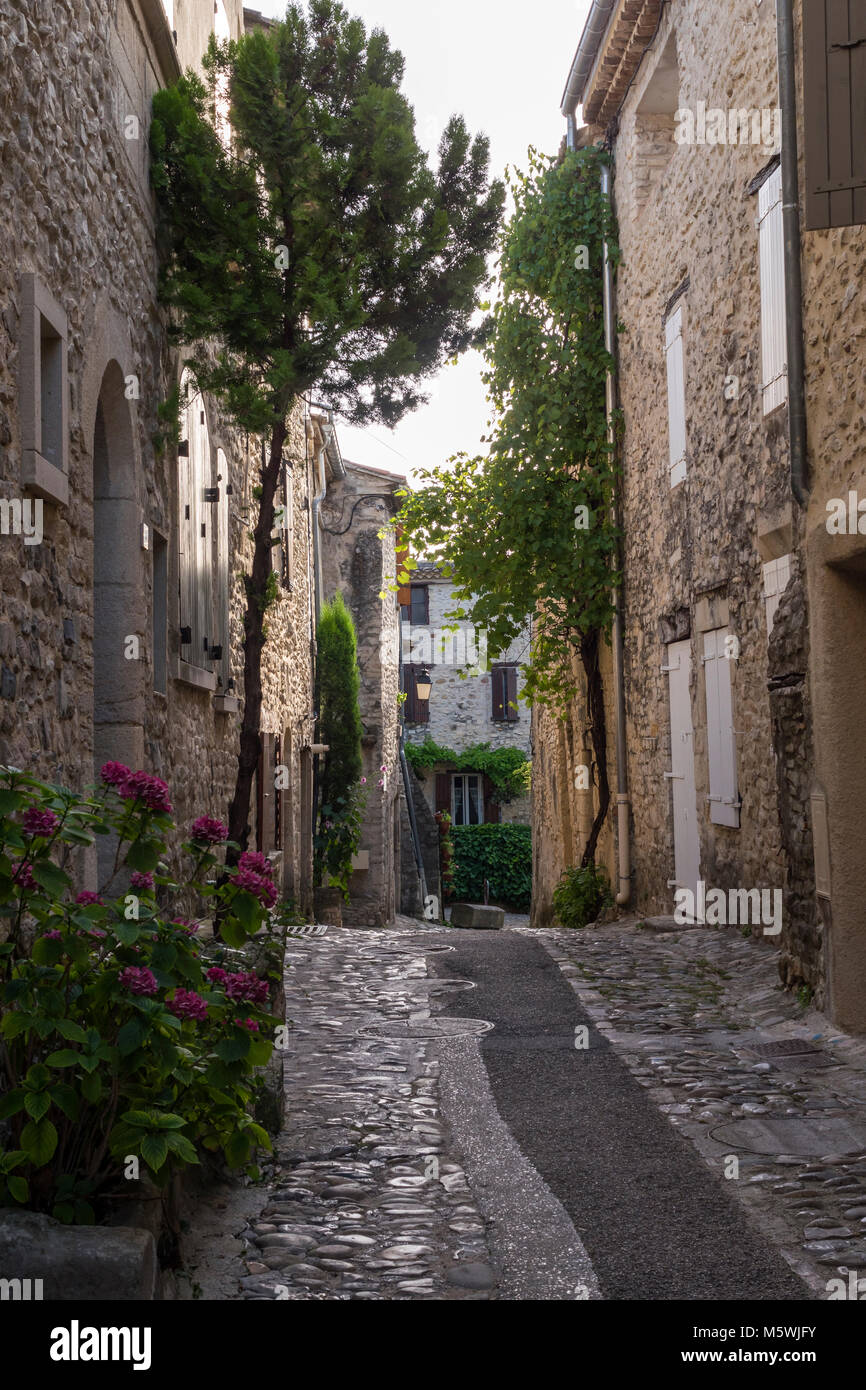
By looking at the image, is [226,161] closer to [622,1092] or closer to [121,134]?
[121,134]

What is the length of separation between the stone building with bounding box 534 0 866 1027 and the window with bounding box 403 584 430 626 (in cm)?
1815

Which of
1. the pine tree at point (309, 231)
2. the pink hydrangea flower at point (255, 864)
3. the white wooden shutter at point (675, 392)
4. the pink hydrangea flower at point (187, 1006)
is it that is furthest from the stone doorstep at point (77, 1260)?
the white wooden shutter at point (675, 392)

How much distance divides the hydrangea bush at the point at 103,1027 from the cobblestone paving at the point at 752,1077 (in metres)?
1.47

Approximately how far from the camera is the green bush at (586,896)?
40.4 ft

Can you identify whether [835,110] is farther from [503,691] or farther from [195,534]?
[503,691]

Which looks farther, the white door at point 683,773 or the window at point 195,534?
the white door at point 683,773

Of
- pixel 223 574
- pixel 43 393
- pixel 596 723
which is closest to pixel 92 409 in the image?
pixel 43 393

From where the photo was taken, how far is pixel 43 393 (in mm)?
4684

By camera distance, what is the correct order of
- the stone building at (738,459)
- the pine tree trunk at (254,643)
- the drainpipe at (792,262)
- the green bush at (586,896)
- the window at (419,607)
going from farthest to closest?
1. the window at (419,607)
2. the green bush at (586,896)
3. the pine tree trunk at (254,643)
4. the drainpipe at (792,262)
5. the stone building at (738,459)

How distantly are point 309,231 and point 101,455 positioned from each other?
231 centimetres

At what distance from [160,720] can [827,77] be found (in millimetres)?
4405

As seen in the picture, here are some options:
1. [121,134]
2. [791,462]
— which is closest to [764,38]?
[791,462]

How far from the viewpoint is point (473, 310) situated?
8.35 m

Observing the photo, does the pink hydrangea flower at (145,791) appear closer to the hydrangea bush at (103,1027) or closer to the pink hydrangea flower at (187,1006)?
the hydrangea bush at (103,1027)
